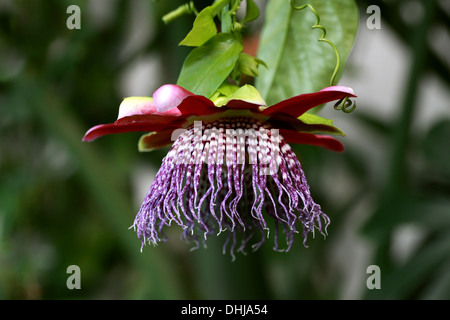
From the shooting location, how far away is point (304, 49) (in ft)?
1.59

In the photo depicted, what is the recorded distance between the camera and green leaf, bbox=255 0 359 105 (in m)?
0.47

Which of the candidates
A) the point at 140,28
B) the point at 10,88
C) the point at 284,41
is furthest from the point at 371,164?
the point at 284,41

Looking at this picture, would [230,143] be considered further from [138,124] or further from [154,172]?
[154,172]

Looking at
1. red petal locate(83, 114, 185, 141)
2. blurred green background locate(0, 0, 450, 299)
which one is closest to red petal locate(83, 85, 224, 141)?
red petal locate(83, 114, 185, 141)

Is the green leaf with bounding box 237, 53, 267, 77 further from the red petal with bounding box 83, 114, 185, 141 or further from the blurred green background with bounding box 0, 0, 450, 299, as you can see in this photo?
the blurred green background with bounding box 0, 0, 450, 299

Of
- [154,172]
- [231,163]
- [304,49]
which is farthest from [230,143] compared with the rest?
[154,172]

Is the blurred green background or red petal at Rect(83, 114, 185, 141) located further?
the blurred green background

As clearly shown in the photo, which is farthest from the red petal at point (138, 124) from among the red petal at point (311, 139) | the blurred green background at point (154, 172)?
the blurred green background at point (154, 172)

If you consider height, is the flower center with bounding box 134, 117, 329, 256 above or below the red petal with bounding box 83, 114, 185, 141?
below

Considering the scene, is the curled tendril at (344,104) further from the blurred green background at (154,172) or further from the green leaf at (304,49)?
the blurred green background at (154,172)

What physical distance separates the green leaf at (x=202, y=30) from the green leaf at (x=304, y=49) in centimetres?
8

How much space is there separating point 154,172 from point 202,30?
1.08m

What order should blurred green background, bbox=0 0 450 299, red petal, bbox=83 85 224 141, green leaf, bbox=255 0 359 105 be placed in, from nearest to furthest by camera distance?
red petal, bbox=83 85 224 141 < green leaf, bbox=255 0 359 105 < blurred green background, bbox=0 0 450 299

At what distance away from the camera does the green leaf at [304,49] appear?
1.53 ft
